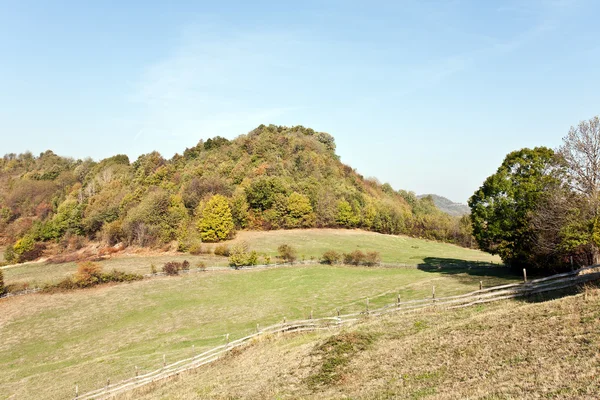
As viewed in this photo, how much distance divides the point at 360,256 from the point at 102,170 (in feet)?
430

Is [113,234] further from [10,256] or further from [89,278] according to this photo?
[89,278]

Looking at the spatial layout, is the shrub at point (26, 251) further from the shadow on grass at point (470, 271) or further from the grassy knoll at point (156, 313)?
the shadow on grass at point (470, 271)

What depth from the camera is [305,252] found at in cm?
7750

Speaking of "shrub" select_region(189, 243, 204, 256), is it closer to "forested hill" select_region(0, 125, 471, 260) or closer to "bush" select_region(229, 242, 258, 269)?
"forested hill" select_region(0, 125, 471, 260)

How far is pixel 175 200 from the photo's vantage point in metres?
102

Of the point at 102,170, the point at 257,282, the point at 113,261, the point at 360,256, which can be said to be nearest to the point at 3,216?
the point at 102,170

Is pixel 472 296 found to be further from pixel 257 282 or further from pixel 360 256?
pixel 360 256

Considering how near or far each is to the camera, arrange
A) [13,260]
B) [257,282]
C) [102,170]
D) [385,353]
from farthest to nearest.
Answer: [102,170] → [13,260] → [257,282] → [385,353]

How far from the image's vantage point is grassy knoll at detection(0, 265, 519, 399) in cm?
2939

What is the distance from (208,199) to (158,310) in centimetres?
5738

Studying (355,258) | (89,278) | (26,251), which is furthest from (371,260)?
(26,251)

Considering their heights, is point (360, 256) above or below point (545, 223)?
below

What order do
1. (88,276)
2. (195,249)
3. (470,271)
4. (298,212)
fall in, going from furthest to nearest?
(298,212)
(195,249)
(88,276)
(470,271)

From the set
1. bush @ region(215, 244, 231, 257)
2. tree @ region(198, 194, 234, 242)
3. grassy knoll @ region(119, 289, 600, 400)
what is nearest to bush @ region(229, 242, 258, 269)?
bush @ region(215, 244, 231, 257)
